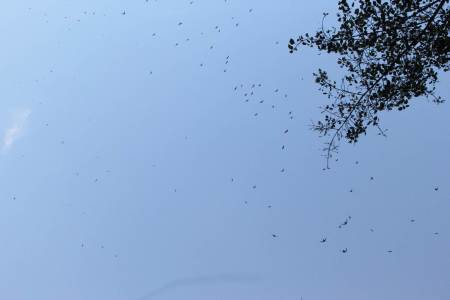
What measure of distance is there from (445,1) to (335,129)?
3470 mm

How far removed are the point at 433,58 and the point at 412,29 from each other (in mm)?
901

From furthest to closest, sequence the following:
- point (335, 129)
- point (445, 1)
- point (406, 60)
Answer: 1. point (335, 129)
2. point (406, 60)
3. point (445, 1)

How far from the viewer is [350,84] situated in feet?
36.5

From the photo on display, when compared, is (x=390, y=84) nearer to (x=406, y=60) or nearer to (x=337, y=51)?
(x=406, y=60)

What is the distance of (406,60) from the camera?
10.6 metres

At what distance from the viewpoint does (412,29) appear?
400 inches

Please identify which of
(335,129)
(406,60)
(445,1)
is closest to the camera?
(445,1)

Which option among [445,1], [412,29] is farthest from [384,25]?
[445,1]

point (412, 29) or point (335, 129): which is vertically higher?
point (412, 29)

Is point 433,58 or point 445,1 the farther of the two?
point 433,58

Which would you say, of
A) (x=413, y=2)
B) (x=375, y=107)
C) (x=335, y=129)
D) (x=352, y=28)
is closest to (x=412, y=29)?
(x=413, y=2)

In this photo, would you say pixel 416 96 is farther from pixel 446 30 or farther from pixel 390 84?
pixel 446 30

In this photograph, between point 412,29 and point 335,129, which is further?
point 335,129

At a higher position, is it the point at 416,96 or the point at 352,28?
the point at 352,28
